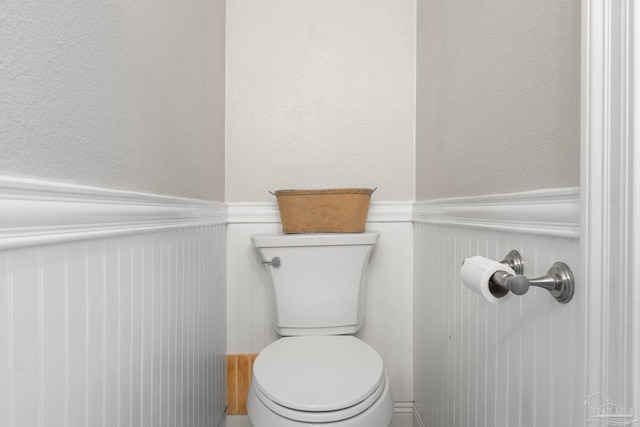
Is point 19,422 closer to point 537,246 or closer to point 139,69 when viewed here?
point 139,69

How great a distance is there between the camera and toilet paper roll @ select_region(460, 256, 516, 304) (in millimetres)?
726

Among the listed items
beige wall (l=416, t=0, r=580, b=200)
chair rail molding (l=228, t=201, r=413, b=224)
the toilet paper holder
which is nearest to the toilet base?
the toilet paper holder

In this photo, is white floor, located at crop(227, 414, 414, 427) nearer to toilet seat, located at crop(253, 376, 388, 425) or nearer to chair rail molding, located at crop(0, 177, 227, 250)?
toilet seat, located at crop(253, 376, 388, 425)

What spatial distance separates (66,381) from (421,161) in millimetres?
1414

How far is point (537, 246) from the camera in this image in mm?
779

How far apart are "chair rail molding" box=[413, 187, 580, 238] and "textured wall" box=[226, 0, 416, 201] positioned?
608 mm

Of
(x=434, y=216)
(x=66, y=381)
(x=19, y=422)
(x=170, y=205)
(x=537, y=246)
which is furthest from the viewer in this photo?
(x=434, y=216)

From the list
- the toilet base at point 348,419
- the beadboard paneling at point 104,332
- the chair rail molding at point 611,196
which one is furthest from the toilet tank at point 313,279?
the chair rail molding at point 611,196

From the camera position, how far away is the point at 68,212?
623 mm

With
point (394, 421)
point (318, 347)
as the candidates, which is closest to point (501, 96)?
point (318, 347)

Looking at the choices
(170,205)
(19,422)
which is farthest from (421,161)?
(19,422)

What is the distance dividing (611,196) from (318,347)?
964mm

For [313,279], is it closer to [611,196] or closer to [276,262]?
[276,262]

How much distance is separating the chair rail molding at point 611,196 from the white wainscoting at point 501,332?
47mm
